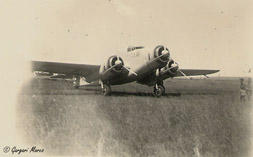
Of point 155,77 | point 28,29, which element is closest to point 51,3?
point 28,29

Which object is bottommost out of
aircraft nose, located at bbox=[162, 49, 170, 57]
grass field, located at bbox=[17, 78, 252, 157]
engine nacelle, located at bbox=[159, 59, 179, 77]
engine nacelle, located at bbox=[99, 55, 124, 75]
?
grass field, located at bbox=[17, 78, 252, 157]

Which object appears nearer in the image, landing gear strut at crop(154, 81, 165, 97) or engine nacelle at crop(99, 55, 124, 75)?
engine nacelle at crop(99, 55, 124, 75)

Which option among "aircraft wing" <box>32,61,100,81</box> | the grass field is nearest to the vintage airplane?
"aircraft wing" <box>32,61,100,81</box>

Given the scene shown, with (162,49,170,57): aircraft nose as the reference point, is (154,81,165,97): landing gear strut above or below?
below

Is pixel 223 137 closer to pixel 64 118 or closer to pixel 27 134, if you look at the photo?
pixel 64 118

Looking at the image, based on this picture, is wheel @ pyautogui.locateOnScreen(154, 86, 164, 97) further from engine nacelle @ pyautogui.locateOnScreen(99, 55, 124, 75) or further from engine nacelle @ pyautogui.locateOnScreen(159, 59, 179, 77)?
engine nacelle @ pyautogui.locateOnScreen(99, 55, 124, 75)

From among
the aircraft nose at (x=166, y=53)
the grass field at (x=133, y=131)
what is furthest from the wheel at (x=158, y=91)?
the grass field at (x=133, y=131)

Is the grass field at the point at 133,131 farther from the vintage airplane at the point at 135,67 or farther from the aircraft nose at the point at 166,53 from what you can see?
the vintage airplane at the point at 135,67

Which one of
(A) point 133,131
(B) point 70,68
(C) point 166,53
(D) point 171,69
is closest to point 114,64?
(C) point 166,53
